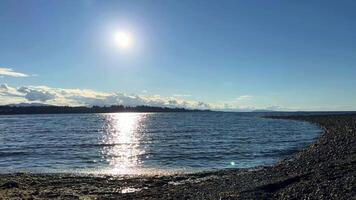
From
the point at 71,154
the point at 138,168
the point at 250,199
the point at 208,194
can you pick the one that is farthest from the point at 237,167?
the point at 71,154

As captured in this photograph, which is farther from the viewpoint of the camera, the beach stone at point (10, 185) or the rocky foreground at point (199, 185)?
the beach stone at point (10, 185)

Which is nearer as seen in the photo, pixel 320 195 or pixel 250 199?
pixel 320 195

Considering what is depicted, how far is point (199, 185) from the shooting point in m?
26.6

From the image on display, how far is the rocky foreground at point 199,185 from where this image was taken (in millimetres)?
18484

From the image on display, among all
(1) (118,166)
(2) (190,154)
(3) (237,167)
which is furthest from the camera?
(2) (190,154)

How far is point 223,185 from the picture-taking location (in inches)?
985

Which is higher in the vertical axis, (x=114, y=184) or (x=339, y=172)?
(x=339, y=172)

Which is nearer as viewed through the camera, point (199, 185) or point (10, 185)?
point (199, 185)

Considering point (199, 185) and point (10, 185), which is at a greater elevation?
point (199, 185)

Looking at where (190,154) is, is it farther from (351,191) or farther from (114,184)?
(351,191)

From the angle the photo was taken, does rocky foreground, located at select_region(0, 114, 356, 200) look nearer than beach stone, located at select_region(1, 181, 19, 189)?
Yes

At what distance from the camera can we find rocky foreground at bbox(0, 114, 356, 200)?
728 inches

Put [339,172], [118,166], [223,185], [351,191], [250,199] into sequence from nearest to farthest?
1. [351,191]
2. [250,199]
3. [339,172]
4. [223,185]
5. [118,166]

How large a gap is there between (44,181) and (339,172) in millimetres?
19285
